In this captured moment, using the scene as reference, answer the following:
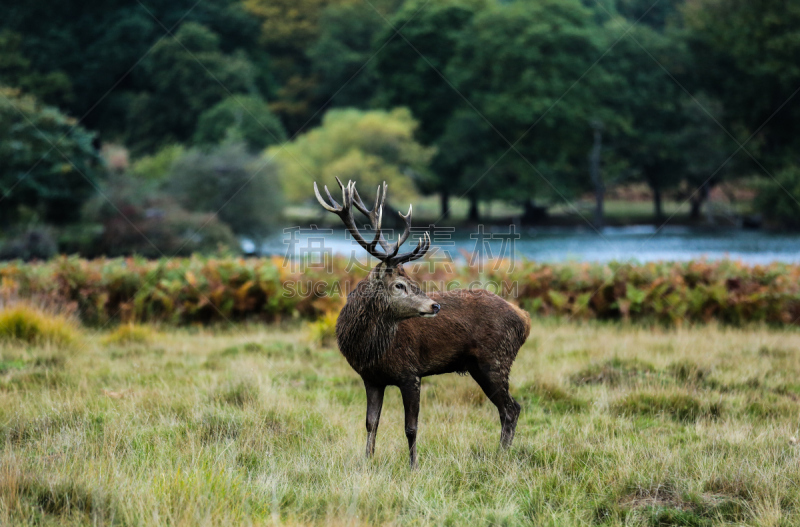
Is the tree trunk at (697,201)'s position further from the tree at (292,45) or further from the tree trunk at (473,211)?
the tree at (292,45)

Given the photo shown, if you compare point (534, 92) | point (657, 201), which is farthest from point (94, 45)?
point (657, 201)

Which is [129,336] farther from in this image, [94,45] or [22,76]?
[94,45]

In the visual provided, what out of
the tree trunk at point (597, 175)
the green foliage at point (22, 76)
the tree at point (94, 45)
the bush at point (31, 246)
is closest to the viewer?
the bush at point (31, 246)

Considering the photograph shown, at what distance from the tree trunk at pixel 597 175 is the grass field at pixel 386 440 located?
30949 millimetres

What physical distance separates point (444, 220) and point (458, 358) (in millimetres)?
36670

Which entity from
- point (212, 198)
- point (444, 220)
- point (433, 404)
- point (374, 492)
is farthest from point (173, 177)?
point (374, 492)

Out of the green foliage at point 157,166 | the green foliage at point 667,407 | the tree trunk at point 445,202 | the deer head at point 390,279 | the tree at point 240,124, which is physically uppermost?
the tree at point 240,124

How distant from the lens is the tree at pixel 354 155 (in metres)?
33.4

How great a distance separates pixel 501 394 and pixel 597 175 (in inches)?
1420

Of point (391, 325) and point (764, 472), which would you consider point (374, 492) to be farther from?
point (764, 472)

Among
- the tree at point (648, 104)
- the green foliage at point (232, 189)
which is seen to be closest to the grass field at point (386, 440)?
the green foliage at point (232, 189)

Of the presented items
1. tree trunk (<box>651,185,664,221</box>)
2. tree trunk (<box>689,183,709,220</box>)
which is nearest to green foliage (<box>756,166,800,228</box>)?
tree trunk (<box>689,183,709,220</box>)

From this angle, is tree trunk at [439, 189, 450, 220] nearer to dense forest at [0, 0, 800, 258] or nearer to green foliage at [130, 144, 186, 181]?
dense forest at [0, 0, 800, 258]

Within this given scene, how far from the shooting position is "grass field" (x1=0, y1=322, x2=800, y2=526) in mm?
4020
